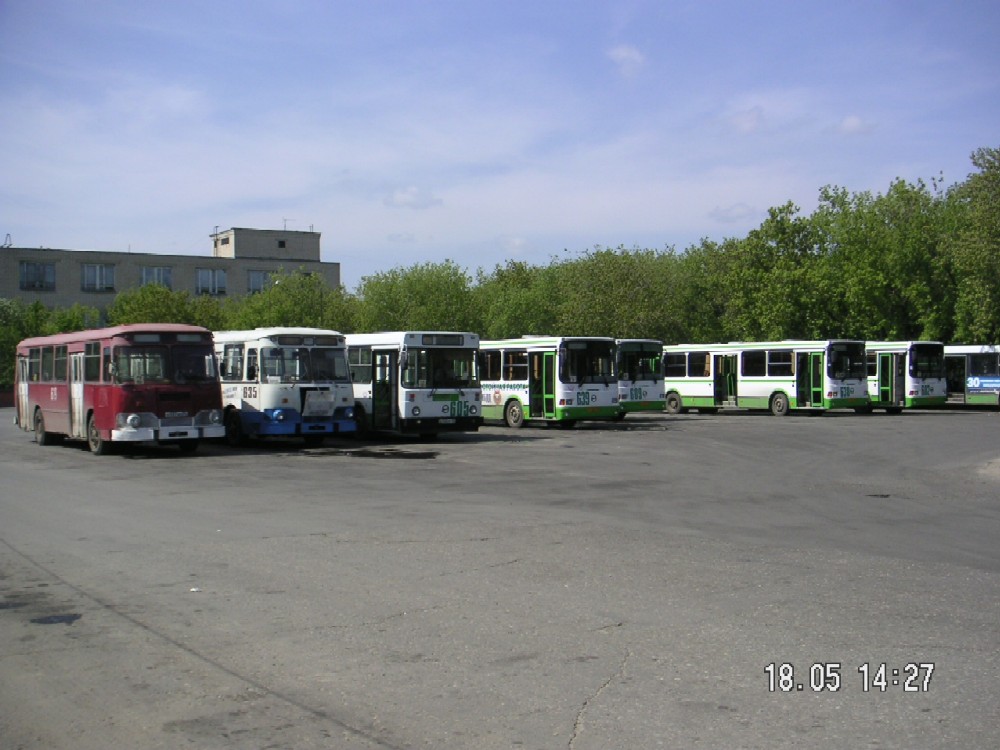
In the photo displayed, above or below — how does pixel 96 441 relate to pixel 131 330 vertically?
below

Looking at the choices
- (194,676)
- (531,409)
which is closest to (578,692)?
(194,676)

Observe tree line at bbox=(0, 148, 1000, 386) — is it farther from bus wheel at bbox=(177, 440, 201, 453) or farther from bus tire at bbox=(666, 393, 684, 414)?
bus wheel at bbox=(177, 440, 201, 453)

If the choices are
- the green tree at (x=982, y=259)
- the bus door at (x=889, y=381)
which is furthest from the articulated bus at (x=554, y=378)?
the green tree at (x=982, y=259)

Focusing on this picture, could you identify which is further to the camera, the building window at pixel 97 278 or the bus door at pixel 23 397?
the building window at pixel 97 278

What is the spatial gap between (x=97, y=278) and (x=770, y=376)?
220 feet

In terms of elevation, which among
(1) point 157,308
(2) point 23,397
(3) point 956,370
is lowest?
(2) point 23,397

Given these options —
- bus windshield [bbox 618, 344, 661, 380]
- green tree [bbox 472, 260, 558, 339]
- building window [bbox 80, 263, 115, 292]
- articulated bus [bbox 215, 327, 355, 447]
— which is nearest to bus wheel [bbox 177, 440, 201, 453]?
articulated bus [bbox 215, 327, 355, 447]

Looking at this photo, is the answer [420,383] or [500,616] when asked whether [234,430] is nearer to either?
[420,383]

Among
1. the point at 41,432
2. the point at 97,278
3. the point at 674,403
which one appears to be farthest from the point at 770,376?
the point at 97,278

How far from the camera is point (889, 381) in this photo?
146 feet

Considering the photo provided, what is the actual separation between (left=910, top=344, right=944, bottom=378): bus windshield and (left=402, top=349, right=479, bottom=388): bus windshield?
24032mm

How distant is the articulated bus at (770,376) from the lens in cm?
4175

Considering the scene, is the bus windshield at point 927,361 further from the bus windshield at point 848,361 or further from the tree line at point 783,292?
the tree line at point 783,292

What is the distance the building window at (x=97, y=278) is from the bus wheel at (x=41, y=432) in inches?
2591
